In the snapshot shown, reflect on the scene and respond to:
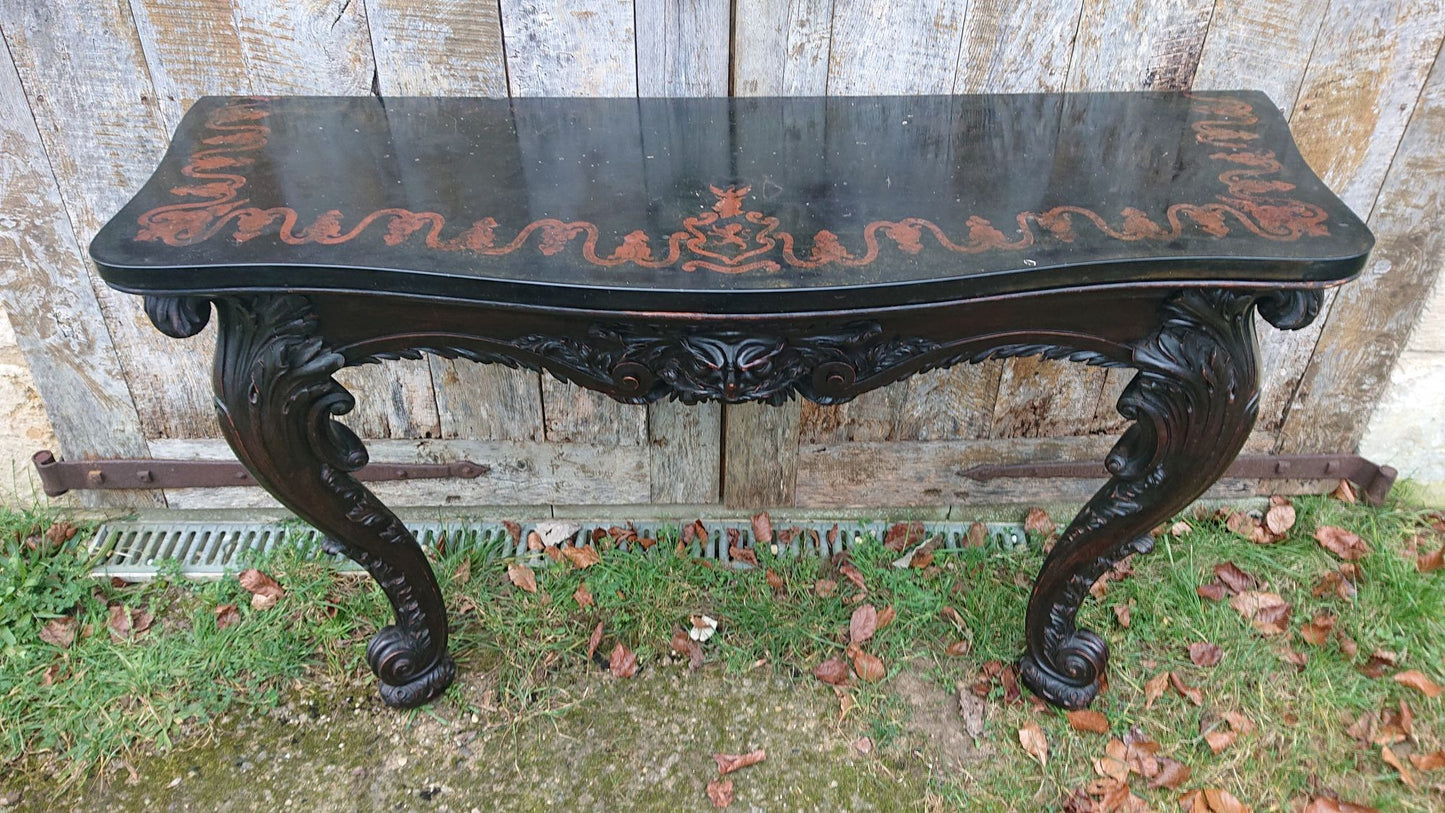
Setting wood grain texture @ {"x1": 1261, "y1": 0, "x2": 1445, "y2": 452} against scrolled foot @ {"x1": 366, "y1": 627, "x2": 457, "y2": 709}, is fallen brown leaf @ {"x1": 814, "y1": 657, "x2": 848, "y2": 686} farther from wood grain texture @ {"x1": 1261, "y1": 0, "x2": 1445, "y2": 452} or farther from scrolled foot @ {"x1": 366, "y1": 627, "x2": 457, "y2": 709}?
wood grain texture @ {"x1": 1261, "y1": 0, "x2": 1445, "y2": 452}

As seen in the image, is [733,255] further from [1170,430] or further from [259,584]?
[259,584]

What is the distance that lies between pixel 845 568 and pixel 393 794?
44.7 inches

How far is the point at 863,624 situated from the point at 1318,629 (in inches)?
41.2

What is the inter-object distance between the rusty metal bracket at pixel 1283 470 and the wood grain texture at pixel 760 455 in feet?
1.47

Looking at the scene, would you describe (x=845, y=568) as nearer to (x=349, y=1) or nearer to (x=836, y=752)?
(x=836, y=752)

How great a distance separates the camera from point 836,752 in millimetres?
1803

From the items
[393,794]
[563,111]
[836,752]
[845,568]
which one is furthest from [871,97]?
[393,794]

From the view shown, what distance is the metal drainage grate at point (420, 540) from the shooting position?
2.14 m

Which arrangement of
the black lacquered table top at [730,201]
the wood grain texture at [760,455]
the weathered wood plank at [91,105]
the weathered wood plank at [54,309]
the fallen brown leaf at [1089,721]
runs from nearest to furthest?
1. the black lacquered table top at [730,201]
2. the weathered wood plank at [91,105]
3. the weathered wood plank at [54,309]
4. the fallen brown leaf at [1089,721]
5. the wood grain texture at [760,455]

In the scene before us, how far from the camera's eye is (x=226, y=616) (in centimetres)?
204

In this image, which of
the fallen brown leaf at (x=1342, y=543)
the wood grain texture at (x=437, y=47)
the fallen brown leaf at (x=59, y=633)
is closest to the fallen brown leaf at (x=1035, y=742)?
the fallen brown leaf at (x=1342, y=543)

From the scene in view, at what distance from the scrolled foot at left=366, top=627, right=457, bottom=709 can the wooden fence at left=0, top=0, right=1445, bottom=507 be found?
1.61ft

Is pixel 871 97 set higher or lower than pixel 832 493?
higher

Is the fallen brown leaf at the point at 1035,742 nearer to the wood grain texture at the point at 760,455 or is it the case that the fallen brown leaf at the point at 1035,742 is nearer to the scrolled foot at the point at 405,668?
the wood grain texture at the point at 760,455
